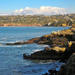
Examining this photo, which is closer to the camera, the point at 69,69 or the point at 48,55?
the point at 69,69

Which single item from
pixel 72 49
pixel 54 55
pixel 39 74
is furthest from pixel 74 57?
pixel 54 55

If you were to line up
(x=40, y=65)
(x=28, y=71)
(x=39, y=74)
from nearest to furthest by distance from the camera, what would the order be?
1. (x=39, y=74)
2. (x=28, y=71)
3. (x=40, y=65)

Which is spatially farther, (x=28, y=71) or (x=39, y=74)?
(x=28, y=71)

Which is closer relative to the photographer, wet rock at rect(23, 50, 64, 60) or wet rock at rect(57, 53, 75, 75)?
wet rock at rect(57, 53, 75, 75)

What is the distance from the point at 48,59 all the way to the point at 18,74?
7.74 meters

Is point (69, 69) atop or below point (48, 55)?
atop

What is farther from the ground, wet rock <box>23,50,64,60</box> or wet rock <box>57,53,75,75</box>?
wet rock <box>57,53,75,75</box>

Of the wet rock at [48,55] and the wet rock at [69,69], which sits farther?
the wet rock at [48,55]

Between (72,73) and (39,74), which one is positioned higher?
(72,73)

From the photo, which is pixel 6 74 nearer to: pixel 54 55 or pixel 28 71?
pixel 28 71

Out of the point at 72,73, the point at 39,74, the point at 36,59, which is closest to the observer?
Answer: the point at 72,73

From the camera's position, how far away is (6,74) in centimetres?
1862

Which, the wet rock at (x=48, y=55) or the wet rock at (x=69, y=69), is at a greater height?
the wet rock at (x=69, y=69)

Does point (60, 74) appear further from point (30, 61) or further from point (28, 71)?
point (30, 61)
